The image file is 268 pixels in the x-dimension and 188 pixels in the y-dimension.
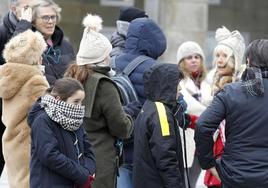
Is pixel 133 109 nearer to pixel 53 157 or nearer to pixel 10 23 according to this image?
pixel 53 157

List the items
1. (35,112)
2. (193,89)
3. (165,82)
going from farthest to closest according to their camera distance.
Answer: (193,89)
(165,82)
(35,112)

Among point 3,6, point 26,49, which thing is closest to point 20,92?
point 26,49

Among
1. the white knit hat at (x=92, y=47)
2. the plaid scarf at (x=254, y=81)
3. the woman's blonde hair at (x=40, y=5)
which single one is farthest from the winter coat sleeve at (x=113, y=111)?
the woman's blonde hair at (x=40, y=5)

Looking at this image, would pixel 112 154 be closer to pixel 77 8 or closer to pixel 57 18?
pixel 57 18

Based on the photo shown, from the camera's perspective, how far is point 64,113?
5.54 metres

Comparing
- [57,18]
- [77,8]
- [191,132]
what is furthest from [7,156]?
[77,8]

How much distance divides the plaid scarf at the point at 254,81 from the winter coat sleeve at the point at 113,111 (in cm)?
111

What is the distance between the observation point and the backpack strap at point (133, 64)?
6.86 meters

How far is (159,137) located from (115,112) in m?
0.52

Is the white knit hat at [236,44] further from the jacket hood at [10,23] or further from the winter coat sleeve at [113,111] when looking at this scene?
the jacket hood at [10,23]

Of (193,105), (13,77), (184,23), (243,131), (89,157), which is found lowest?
(184,23)

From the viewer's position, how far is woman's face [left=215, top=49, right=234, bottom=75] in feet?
24.8

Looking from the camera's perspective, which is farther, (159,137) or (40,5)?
(40,5)

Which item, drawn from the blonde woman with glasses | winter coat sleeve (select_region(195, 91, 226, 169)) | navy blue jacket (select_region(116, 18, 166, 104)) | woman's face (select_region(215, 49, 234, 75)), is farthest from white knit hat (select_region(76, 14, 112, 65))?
woman's face (select_region(215, 49, 234, 75))
